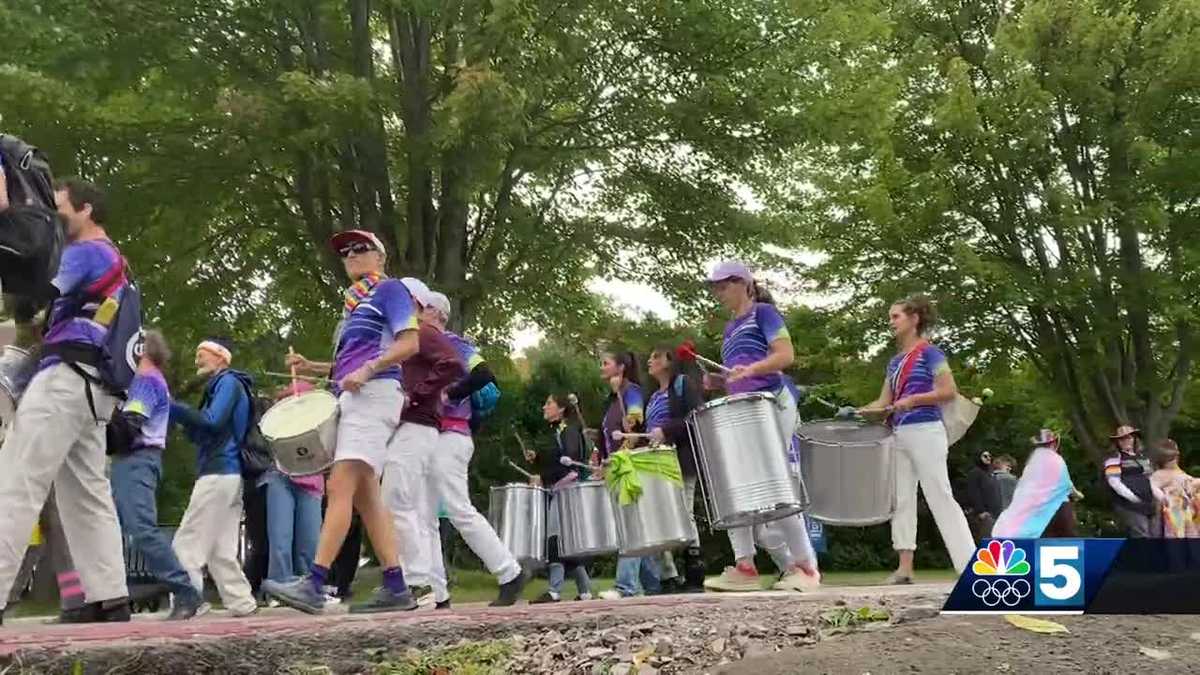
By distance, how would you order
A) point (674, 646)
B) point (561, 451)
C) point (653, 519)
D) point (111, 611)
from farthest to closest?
point (561, 451)
point (653, 519)
point (111, 611)
point (674, 646)

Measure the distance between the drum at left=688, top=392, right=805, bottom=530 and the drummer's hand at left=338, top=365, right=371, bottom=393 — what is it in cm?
178

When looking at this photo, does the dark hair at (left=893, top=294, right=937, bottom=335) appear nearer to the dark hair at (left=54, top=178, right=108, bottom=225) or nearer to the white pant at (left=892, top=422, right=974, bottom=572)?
the white pant at (left=892, top=422, right=974, bottom=572)

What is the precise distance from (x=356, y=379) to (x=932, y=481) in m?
3.53

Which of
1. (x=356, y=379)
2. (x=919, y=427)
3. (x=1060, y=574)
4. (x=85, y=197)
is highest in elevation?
(x=85, y=197)

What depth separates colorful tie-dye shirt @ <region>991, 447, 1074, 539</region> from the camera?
834 cm

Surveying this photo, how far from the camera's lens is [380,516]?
6.43 metres

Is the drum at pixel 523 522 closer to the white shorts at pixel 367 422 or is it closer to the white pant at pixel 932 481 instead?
the white pant at pixel 932 481

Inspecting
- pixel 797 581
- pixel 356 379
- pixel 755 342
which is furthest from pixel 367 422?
pixel 797 581

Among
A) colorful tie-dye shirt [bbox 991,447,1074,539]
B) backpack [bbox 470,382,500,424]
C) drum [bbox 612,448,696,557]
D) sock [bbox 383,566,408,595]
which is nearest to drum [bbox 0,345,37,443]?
sock [bbox 383,566,408,595]

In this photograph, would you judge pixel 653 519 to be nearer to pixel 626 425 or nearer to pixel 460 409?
pixel 460 409

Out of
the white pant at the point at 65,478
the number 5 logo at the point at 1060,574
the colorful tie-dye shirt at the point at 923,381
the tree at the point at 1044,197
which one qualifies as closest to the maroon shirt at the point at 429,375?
the white pant at the point at 65,478

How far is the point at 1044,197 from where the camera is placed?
19.5 metres

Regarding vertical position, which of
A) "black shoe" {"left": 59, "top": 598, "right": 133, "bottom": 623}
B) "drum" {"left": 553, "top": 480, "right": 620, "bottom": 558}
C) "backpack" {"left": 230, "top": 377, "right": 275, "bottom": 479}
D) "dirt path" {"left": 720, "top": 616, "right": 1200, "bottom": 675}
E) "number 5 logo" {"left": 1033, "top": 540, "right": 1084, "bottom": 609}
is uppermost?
"backpack" {"left": 230, "top": 377, "right": 275, "bottom": 479}

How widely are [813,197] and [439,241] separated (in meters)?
7.10
